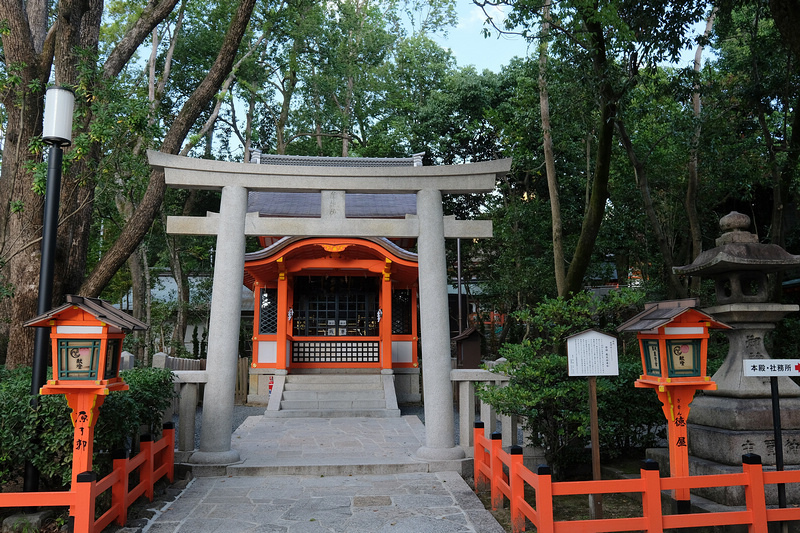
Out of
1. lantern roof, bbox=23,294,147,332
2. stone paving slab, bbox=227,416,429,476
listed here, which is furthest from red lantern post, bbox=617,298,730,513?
lantern roof, bbox=23,294,147,332

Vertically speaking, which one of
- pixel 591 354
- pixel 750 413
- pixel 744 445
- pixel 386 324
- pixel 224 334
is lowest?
pixel 744 445

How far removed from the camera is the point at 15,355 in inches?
256

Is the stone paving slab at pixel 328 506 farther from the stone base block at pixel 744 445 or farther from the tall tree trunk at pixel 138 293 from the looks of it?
the tall tree trunk at pixel 138 293

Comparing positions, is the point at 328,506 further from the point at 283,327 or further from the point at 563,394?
the point at 283,327

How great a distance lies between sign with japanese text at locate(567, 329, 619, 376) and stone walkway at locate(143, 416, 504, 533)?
1.62 m

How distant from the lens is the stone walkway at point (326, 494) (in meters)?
5.00

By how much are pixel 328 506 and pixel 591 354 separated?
3020 millimetres

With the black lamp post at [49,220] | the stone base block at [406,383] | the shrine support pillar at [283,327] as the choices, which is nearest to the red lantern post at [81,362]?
the black lamp post at [49,220]

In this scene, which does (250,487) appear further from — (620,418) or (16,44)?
(16,44)

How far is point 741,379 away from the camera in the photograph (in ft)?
18.0

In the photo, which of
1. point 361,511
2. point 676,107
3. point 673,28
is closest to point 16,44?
point 361,511

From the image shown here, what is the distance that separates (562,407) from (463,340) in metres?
6.77

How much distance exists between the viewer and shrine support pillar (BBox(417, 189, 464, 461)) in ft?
23.5

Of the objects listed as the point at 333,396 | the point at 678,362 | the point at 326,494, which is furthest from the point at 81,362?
the point at 333,396
